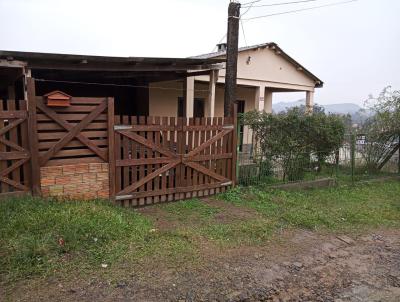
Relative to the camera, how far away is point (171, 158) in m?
6.60

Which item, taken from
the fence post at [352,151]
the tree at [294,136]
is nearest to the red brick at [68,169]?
the tree at [294,136]

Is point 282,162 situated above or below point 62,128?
below

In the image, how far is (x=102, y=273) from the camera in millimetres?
3740

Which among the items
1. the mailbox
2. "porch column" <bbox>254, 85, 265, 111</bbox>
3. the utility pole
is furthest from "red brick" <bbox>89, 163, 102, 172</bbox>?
"porch column" <bbox>254, 85, 265, 111</bbox>

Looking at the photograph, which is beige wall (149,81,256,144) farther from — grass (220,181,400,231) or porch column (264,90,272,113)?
grass (220,181,400,231)

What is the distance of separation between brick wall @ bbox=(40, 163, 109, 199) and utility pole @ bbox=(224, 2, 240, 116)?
3333mm

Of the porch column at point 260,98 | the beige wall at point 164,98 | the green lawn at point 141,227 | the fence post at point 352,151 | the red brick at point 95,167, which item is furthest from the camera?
the porch column at point 260,98

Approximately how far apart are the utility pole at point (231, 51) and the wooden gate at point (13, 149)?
4293 millimetres

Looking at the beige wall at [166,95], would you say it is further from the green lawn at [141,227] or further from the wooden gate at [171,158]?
the green lawn at [141,227]

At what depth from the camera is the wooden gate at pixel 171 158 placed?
610cm

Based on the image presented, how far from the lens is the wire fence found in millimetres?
8078

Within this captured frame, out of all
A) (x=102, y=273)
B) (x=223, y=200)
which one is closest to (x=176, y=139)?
(x=223, y=200)

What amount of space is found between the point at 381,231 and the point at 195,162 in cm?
357

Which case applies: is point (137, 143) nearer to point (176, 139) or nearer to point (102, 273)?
point (176, 139)
